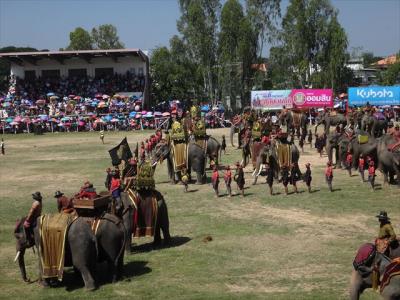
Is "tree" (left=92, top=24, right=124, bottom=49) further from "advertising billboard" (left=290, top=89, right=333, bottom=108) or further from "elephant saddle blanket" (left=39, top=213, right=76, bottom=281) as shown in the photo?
"elephant saddle blanket" (left=39, top=213, right=76, bottom=281)

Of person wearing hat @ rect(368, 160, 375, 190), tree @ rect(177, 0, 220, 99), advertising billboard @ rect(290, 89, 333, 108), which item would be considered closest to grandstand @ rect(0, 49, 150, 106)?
tree @ rect(177, 0, 220, 99)

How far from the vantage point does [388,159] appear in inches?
739

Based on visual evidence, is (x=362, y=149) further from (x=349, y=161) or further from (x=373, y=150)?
(x=349, y=161)

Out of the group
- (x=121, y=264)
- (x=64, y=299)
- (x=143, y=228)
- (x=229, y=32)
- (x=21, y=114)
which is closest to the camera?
(x=64, y=299)

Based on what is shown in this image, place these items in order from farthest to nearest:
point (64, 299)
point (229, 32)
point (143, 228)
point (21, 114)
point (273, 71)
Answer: point (273, 71) → point (229, 32) → point (21, 114) → point (143, 228) → point (64, 299)

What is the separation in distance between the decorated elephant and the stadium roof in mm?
40499

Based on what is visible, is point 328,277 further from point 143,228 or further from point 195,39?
point 195,39

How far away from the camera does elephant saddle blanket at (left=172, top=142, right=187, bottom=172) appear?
19656 millimetres

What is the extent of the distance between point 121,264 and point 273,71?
5078 cm

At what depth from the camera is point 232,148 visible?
3047cm

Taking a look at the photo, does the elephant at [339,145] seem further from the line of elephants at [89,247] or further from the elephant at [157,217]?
the line of elephants at [89,247]

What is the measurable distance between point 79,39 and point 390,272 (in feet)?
267

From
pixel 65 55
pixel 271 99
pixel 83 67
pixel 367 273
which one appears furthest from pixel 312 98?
pixel 367 273

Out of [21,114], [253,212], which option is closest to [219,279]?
[253,212]
